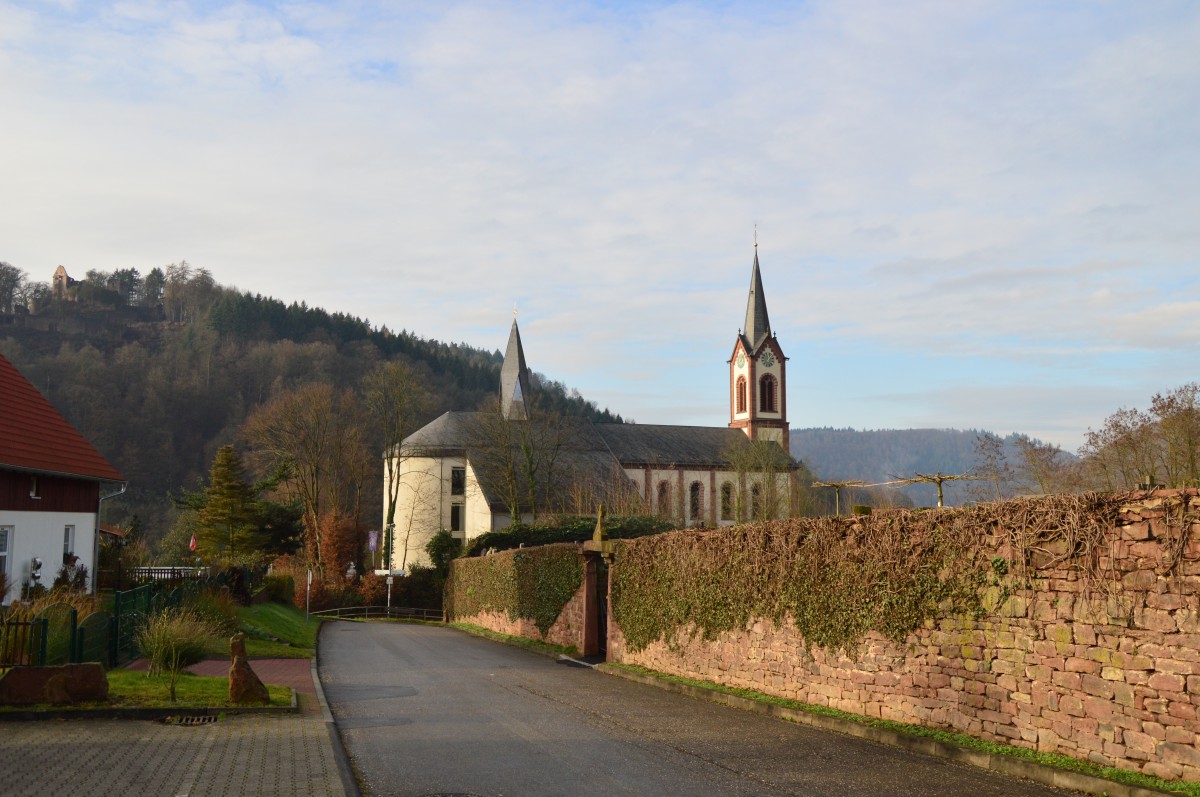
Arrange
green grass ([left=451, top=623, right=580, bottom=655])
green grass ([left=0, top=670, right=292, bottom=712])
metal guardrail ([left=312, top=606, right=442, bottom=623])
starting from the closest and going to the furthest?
green grass ([left=0, top=670, right=292, bottom=712]), green grass ([left=451, top=623, right=580, bottom=655]), metal guardrail ([left=312, top=606, right=442, bottom=623])

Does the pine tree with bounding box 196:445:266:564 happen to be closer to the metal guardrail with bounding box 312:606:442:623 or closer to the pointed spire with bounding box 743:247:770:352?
the metal guardrail with bounding box 312:606:442:623

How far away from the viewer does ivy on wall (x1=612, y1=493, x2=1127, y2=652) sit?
31.1 feet

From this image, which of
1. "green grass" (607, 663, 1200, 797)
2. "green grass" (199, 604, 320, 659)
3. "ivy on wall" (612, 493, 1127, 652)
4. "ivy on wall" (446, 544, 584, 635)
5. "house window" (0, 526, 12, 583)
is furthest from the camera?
"ivy on wall" (446, 544, 584, 635)

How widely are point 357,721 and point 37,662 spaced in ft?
14.8

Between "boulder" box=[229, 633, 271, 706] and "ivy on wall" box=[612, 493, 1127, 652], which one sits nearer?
"ivy on wall" box=[612, 493, 1127, 652]

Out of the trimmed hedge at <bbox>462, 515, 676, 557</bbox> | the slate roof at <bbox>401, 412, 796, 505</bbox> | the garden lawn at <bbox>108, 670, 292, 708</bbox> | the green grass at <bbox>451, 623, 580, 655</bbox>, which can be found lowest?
the green grass at <bbox>451, 623, 580, 655</bbox>

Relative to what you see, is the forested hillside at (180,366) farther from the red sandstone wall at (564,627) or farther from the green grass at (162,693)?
the green grass at (162,693)

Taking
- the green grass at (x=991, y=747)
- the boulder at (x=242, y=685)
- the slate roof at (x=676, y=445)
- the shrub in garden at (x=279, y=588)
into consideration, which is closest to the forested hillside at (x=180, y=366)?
the slate roof at (x=676, y=445)

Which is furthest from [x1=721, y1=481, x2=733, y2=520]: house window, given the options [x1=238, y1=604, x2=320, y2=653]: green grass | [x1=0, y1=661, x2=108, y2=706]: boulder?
[x1=0, y1=661, x2=108, y2=706]: boulder

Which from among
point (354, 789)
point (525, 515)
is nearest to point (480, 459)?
point (525, 515)

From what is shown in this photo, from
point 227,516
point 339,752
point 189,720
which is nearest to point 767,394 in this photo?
point 227,516

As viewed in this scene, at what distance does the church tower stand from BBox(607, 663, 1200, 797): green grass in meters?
70.6

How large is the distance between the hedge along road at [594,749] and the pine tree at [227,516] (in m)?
32.4

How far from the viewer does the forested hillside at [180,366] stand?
76812mm
